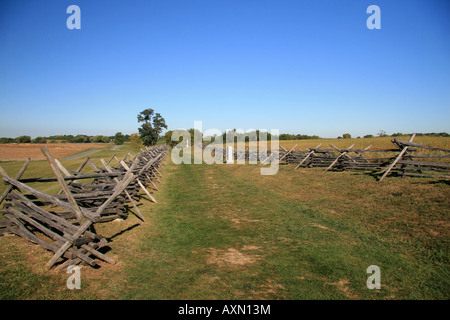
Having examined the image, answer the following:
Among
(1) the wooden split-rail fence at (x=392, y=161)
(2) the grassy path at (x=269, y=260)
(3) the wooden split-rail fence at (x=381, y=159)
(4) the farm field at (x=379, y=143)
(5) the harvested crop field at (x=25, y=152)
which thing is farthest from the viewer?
(5) the harvested crop field at (x=25, y=152)

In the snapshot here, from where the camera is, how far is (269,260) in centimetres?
574

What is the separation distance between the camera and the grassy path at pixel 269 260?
450 cm

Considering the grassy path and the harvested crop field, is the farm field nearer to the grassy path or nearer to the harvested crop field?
the grassy path

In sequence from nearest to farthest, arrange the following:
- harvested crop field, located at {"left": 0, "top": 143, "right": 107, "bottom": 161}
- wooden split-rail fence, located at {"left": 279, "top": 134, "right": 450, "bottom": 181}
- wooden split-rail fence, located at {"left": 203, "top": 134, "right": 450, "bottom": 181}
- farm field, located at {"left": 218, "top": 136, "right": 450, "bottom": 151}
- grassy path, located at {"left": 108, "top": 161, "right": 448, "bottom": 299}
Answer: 1. grassy path, located at {"left": 108, "top": 161, "right": 448, "bottom": 299}
2. wooden split-rail fence, located at {"left": 279, "top": 134, "right": 450, "bottom": 181}
3. wooden split-rail fence, located at {"left": 203, "top": 134, "right": 450, "bottom": 181}
4. farm field, located at {"left": 218, "top": 136, "right": 450, "bottom": 151}
5. harvested crop field, located at {"left": 0, "top": 143, "right": 107, "bottom": 161}

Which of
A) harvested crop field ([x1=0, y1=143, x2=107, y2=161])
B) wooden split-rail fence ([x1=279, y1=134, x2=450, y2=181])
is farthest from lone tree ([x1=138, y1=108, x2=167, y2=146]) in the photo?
wooden split-rail fence ([x1=279, y1=134, x2=450, y2=181])

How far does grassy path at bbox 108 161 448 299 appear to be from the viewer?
14.8 ft

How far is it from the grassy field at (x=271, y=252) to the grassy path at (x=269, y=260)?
0.02 m

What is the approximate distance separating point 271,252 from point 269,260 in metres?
0.45

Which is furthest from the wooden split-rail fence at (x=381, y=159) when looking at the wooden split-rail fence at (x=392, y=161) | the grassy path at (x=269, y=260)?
the grassy path at (x=269, y=260)

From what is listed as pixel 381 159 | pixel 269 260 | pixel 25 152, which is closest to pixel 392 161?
pixel 381 159

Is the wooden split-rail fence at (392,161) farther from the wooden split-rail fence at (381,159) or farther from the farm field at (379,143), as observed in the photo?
the farm field at (379,143)

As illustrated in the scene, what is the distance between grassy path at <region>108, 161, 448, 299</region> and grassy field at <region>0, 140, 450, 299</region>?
0.07 feet

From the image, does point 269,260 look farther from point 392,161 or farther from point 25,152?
point 25,152

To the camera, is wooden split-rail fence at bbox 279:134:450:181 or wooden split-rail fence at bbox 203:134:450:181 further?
wooden split-rail fence at bbox 203:134:450:181
